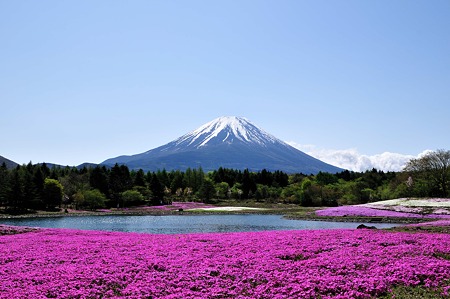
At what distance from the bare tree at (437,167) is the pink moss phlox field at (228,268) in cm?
6898

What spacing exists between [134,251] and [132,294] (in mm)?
7539

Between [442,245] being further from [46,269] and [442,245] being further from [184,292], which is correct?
[46,269]

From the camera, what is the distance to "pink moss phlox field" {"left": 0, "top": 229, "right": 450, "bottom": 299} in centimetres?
1266

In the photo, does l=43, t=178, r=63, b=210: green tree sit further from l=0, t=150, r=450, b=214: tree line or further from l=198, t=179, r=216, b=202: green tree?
l=198, t=179, r=216, b=202: green tree

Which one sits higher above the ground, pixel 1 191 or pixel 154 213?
pixel 1 191

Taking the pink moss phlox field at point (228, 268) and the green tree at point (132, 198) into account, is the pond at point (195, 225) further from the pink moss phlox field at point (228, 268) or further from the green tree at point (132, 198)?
the green tree at point (132, 198)

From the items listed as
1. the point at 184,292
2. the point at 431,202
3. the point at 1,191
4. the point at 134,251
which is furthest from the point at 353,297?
the point at 1,191

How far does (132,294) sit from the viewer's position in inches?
494

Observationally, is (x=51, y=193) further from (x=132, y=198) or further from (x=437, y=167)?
(x=437, y=167)

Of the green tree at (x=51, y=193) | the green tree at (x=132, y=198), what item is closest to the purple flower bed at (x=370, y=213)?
the green tree at (x=132, y=198)

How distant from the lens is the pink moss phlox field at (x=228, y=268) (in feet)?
41.5

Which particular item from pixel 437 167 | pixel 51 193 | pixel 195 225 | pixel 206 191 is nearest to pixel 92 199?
pixel 51 193

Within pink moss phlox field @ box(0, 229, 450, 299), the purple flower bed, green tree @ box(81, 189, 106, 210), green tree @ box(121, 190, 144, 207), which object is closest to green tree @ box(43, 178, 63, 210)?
green tree @ box(81, 189, 106, 210)

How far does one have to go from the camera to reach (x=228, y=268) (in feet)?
51.1
